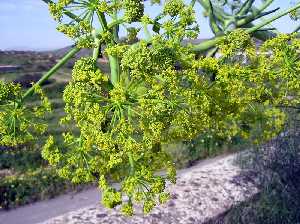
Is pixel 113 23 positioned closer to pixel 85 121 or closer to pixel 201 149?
pixel 85 121

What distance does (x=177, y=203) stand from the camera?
10227mm

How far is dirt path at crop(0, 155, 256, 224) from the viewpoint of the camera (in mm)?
9477

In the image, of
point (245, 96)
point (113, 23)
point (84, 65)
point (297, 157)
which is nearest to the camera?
point (84, 65)

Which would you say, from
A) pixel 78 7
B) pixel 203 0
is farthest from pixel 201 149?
pixel 78 7

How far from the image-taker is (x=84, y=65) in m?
2.93

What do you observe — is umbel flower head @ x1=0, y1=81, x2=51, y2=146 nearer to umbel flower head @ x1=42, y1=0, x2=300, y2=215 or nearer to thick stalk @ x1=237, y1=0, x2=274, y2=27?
umbel flower head @ x1=42, y1=0, x2=300, y2=215

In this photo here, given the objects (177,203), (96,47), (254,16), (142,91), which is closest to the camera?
(142,91)

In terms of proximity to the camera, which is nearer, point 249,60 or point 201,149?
point 249,60

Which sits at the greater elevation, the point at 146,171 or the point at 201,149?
the point at 146,171

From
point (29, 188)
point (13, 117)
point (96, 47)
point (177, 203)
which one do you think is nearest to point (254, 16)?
point (96, 47)

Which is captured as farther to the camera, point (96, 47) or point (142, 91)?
point (96, 47)

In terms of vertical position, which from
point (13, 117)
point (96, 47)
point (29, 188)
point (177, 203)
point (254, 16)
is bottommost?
point (29, 188)

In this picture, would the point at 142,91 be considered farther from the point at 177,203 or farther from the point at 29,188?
the point at 29,188

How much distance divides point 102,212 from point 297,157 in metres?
4.94
